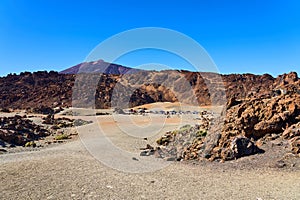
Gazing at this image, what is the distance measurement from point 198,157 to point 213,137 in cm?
117

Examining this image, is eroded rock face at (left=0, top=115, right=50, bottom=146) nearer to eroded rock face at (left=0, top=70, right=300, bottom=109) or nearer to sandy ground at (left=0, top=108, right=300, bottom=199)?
sandy ground at (left=0, top=108, right=300, bottom=199)

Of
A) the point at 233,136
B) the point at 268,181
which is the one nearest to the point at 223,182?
the point at 268,181

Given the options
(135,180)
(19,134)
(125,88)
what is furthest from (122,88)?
(135,180)

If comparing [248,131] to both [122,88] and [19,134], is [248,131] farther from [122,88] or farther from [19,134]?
[122,88]

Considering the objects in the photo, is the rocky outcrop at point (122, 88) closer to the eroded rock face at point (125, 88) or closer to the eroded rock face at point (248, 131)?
the eroded rock face at point (125, 88)

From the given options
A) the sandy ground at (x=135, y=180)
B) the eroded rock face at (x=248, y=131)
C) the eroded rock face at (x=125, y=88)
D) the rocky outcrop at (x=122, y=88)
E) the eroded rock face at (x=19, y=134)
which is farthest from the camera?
the eroded rock face at (x=125, y=88)

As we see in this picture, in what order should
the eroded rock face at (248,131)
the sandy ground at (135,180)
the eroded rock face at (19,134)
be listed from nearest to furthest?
the sandy ground at (135,180)
the eroded rock face at (248,131)
the eroded rock face at (19,134)

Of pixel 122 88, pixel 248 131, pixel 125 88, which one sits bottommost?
pixel 248 131

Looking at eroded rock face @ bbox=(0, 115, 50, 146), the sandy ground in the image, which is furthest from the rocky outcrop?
the sandy ground

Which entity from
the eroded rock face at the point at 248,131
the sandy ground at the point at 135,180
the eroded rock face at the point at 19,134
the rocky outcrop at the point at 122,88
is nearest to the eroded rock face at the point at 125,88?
the rocky outcrop at the point at 122,88

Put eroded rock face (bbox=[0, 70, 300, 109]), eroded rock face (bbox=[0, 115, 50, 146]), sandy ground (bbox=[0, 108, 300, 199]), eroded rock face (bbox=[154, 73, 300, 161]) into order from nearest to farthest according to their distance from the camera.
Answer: sandy ground (bbox=[0, 108, 300, 199]) → eroded rock face (bbox=[154, 73, 300, 161]) → eroded rock face (bbox=[0, 115, 50, 146]) → eroded rock face (bbox=[0, 70, 300, 109])

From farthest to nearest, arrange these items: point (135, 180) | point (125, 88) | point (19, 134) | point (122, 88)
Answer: point (125, 88) → point (122, 88) → point (19, 134) → point (135, 180)

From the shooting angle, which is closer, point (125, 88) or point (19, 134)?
point (19, 134)

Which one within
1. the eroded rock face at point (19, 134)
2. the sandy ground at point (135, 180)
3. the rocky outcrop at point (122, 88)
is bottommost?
the sandy ground at point (135, 180)
